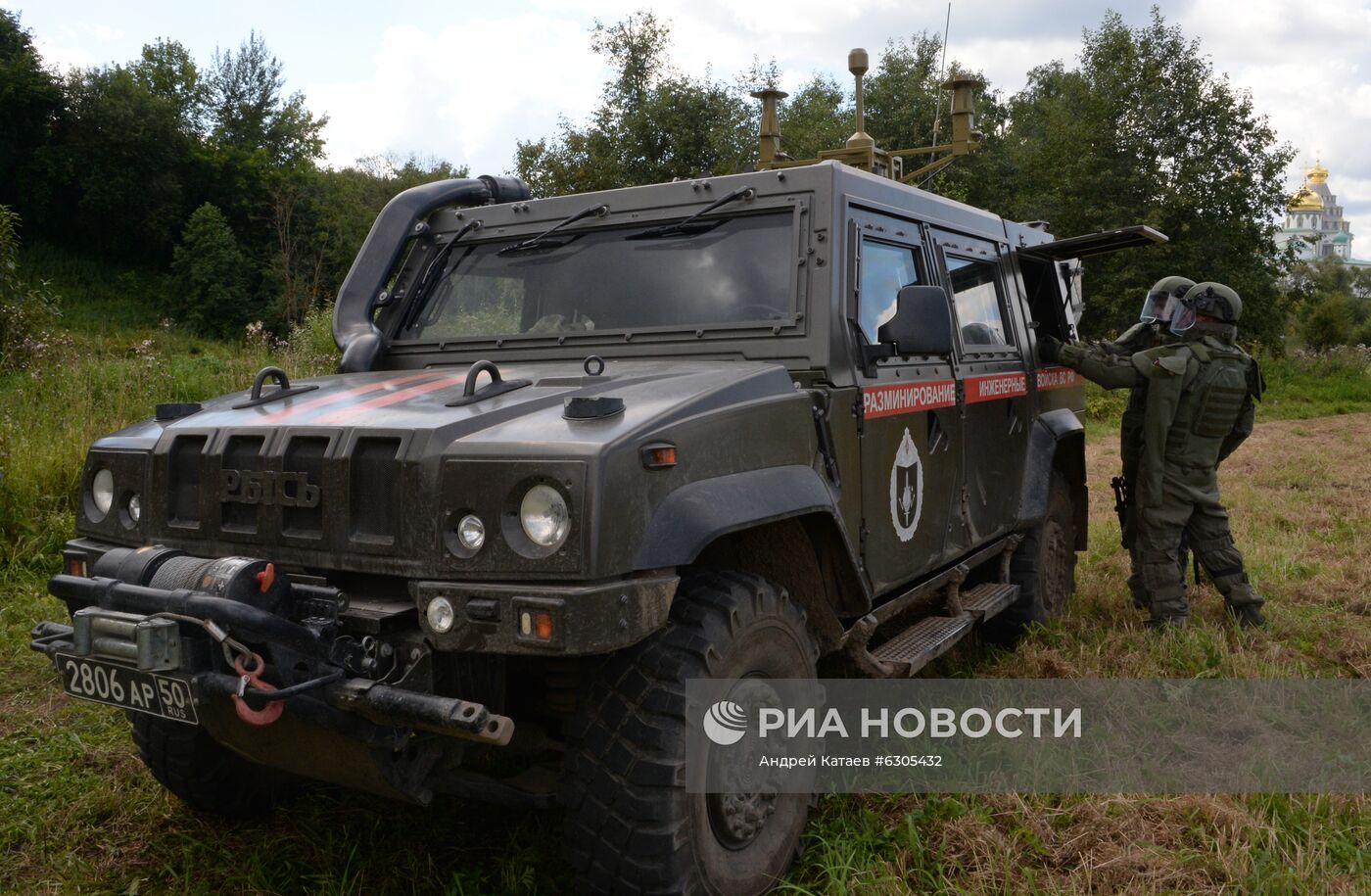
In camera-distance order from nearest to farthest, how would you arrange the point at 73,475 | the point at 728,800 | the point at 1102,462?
the point at 728,800
the point at 73,475
the point at 1102,462

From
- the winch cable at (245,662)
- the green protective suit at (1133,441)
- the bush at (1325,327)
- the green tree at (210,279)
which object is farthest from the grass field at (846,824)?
the green tree at (210,279)

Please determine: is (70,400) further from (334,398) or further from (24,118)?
(24,118)

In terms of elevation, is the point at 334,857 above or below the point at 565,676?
below

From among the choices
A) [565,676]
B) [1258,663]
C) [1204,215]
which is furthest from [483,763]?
[1204,215]

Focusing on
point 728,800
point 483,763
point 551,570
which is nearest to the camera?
point 551,570

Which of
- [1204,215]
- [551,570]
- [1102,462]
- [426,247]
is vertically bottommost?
[1102,462]

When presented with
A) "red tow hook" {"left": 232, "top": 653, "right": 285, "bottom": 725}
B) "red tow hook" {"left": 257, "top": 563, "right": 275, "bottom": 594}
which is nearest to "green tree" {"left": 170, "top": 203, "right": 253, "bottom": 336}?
→ "red tow hook" {"left": 257, "top": 563, "right": 275, "bottom": 594}

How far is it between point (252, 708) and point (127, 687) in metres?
0.42

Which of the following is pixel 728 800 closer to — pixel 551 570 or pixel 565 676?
pixel 565 676

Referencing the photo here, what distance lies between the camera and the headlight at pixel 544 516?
2408 millimetres

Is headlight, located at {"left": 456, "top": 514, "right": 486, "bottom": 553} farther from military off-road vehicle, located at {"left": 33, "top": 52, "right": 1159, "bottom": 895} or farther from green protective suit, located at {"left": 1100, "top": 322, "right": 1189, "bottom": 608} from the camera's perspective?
green protective suit, located at {"left": 1100, "top": 322, "right": 1189, "bottom": 608}

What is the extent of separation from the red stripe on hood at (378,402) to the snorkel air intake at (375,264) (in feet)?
2.69

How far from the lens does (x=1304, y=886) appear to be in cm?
290

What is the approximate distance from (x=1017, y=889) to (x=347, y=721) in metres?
1.83
